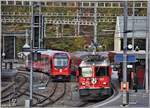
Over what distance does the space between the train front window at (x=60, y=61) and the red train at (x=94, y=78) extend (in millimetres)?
9279

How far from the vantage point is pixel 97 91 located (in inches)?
996

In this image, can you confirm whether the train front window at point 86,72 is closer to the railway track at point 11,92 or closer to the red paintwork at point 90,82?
the red paintwork at point 90,82

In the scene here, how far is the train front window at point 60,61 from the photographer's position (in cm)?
3485

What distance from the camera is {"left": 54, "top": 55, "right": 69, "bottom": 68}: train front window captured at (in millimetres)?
34853

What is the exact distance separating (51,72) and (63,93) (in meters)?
6.68

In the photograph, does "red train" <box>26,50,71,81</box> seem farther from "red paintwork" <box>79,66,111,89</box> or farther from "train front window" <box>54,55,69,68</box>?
"red paintwork" <box>79,66,111,89</box>

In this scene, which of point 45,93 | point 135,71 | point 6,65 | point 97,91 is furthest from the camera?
point 6,65

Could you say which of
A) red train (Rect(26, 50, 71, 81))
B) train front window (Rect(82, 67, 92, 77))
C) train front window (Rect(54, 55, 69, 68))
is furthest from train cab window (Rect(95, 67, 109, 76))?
train front window (Rect(54, 55, 69, 68))

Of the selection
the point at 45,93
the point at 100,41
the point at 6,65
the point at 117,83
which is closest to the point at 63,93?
the point at 45,93

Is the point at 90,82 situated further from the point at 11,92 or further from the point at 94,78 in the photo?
the point at 11,92

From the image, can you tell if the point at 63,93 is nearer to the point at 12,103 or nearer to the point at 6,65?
the point at 12,103

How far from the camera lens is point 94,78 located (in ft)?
83.7

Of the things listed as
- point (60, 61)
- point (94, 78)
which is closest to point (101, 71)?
point (94, 78)

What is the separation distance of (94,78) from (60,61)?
9.77 meters
